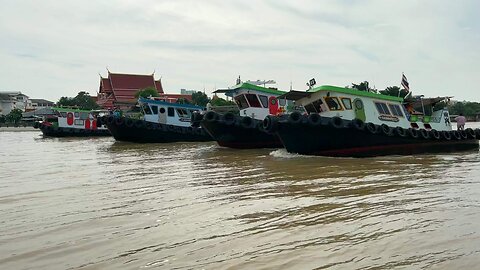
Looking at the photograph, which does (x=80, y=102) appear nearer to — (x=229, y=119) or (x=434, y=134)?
(x=229, y=119)

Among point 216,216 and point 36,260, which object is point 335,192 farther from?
point 36,260

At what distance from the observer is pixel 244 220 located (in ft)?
14.5

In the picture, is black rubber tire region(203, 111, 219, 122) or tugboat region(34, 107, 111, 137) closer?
black rubber tire region(203, 111, 219, 122)

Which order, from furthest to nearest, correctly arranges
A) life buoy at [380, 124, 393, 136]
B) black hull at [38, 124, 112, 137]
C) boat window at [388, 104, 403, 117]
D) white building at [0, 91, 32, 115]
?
1. white building at [0, 91, 32, 115]
2. black hull at [38, 124, 112, 137]
3. boat window at [388, 104, 403, 117]
4. life buoy at [380, 124, 393, 136]

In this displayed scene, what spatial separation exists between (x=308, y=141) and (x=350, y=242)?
7.53m

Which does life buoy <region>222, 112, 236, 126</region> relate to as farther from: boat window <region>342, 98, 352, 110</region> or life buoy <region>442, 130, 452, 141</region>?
life buoy <region>442, 130, 452, 141</region>

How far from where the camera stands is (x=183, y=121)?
20.3 metres

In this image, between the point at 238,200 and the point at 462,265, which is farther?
the point at 238,200

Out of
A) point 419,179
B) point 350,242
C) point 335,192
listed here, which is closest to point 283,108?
point 419,179

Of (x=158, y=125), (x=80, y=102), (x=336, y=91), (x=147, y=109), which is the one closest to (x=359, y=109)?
(x=336, y=91)

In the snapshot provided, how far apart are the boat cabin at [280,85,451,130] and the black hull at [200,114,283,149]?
2.00 m

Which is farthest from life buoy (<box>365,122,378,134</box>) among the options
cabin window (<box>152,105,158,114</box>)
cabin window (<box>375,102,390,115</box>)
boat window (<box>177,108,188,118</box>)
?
cabin window (<box>152,105,158,114</box>)

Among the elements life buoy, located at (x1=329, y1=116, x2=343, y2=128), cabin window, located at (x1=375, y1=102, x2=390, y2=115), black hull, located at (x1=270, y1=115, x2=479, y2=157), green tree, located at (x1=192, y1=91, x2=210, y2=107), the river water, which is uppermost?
green tree, located at (x1=192, y1=91, x2=210, y2=107)

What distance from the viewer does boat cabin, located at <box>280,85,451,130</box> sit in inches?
459
